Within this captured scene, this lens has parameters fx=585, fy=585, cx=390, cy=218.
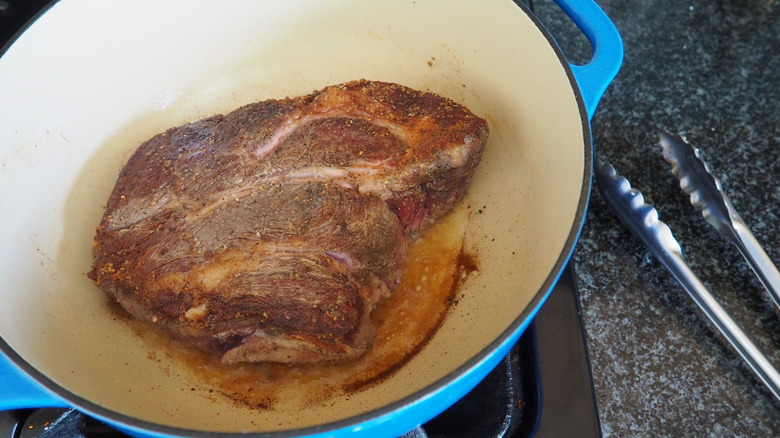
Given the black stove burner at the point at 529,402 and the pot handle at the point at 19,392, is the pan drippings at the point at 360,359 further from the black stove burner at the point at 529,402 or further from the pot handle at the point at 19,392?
the pot handle at the point at 19,392

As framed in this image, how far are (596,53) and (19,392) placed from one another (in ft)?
4.67

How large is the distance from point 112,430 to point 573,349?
109 cm

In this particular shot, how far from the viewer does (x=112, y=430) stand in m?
1.35

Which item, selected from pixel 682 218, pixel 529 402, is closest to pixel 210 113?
pixel 529 402

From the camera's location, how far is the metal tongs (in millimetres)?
1350

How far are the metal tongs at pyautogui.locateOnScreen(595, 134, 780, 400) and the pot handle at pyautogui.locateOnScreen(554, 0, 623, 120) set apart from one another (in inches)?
11.2

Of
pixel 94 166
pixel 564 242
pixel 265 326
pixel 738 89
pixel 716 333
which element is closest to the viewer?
pixel 564 242

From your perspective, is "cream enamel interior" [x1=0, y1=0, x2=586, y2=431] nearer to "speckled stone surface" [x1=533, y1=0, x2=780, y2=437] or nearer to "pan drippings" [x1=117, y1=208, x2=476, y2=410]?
"pan drippings" [x1=117, y1=208, x2=476, y2=410]

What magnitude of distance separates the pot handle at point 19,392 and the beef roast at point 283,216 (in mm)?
300

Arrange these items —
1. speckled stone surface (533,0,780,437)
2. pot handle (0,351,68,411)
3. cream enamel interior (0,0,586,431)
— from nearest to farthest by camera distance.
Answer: pot handle (0,351,68,411) < cream enamel interior (0,0,586,431) < speckled stone surface (533,0,780,437)

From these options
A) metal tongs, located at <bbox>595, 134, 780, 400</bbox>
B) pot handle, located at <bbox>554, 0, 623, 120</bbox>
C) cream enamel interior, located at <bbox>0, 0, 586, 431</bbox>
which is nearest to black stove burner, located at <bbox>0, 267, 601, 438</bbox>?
cream enamel interior, located at <bbox>0, 0, 586, 431</bbox>

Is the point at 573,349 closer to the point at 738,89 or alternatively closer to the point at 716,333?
the point at 716,333

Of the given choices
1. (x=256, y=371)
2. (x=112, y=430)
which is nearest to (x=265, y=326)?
(x=256, y=371)

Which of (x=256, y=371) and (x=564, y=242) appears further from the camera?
(x=256, y=371)
